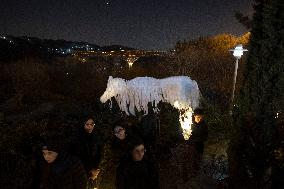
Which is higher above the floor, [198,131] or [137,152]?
[137,152]

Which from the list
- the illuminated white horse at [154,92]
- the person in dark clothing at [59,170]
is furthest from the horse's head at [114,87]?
the person in dark clothing at [59,170]

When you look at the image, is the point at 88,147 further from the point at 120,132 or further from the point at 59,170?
the point at 59,170

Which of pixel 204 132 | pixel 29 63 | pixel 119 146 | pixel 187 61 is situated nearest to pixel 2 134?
pixel 119 146

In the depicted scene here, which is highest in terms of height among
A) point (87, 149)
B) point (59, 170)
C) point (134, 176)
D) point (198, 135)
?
point (59, 170)

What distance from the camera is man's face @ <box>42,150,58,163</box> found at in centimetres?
429

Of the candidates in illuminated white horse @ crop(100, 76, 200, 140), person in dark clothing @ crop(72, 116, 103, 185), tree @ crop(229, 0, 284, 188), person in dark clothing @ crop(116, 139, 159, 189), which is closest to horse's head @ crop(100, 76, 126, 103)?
illuminated white horse @ crop(100, 76, 200, 140)

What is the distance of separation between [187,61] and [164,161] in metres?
16.4

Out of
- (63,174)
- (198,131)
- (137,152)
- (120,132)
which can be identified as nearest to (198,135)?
(198,131)

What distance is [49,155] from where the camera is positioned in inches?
170

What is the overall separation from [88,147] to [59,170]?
174cm

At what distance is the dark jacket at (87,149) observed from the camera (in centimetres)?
596

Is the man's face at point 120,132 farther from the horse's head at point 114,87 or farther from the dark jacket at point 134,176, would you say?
the horse's head at point 114,87

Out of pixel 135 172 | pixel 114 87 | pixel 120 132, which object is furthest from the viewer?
pixel 114 87

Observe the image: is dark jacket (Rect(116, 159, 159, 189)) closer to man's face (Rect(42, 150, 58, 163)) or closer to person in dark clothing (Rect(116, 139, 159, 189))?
person in dark clothing (Rect(116, 139, 159, 189))
